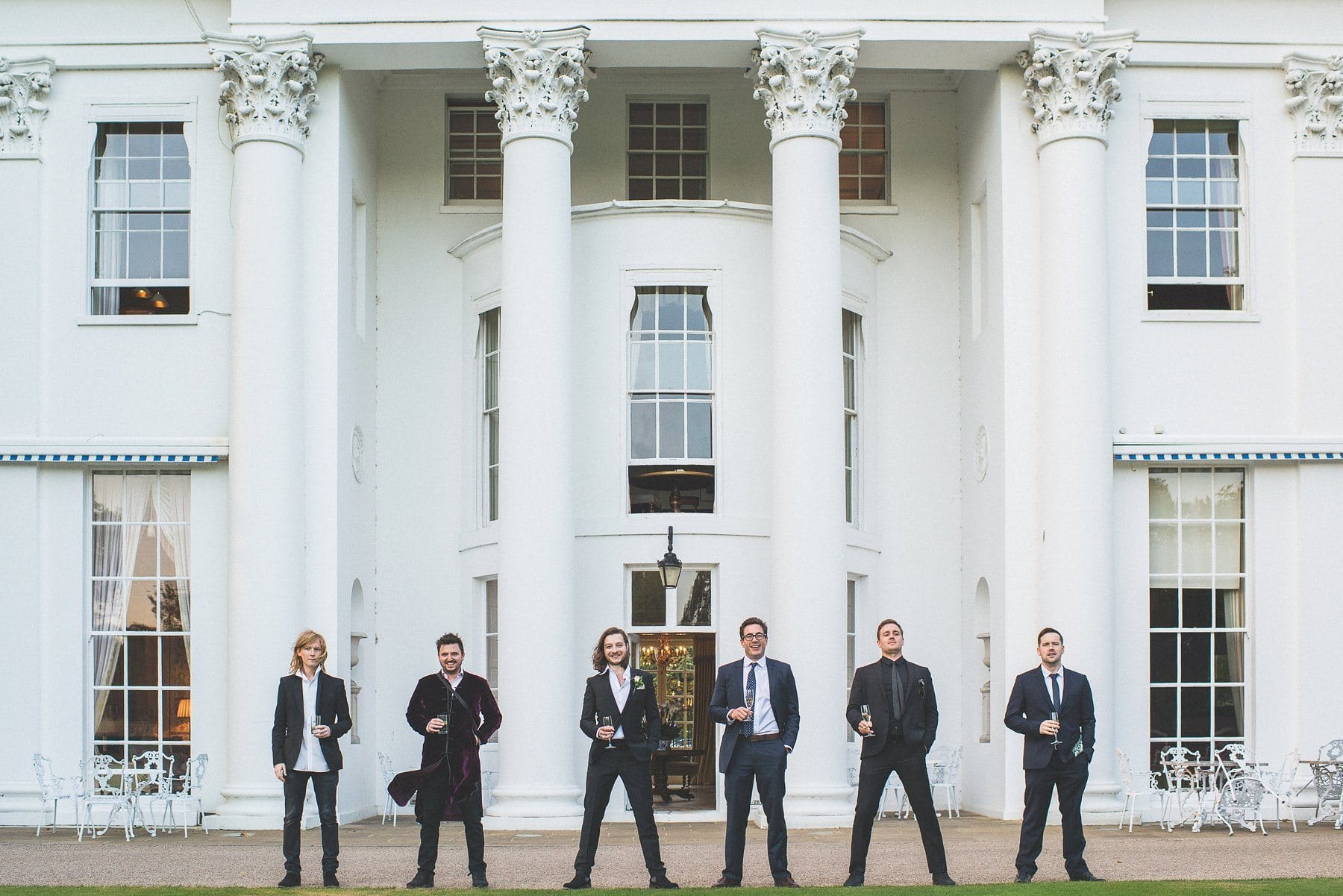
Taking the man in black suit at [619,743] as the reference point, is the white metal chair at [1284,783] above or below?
below

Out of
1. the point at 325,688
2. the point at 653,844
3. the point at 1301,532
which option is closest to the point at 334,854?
the point at 325,688

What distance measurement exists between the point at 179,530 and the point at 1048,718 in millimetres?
11406

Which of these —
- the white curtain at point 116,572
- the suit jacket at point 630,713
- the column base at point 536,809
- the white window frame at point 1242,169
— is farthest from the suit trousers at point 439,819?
the white window frame at point 1242,169

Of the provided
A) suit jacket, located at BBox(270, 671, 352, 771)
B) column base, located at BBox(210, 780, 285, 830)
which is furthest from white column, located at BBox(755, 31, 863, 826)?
suit jacket, located at BBox(270, 671, 352, 771)

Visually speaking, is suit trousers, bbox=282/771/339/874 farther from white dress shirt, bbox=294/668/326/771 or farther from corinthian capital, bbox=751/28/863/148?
corinthian capital, bbox=751/28/863/148

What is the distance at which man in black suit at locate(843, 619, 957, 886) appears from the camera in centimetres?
1310

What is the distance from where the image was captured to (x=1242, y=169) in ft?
69.3

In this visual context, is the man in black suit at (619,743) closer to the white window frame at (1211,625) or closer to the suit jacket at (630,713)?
the suit jacket at (630,713)

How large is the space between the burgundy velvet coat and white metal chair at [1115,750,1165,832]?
27.7 feet

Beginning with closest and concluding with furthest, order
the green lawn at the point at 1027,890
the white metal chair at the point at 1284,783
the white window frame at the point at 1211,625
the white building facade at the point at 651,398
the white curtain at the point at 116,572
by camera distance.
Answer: the green lawn at the point at 1027,890, the white metal chair at the point at 1284,783, the white building facade at the point at 651,398, the white window frame at the point at 1211,625, the white curtain at the point at 116,572

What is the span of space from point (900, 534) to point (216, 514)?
8.42m

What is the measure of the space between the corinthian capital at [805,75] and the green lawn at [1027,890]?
32.2ft

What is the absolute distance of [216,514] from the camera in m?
20.5

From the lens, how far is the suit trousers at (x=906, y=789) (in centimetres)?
1313
